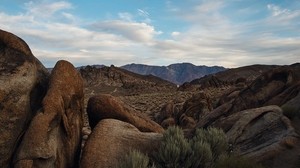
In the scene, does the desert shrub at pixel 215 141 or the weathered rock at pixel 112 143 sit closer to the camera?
the weathered rock at pixel 112 143

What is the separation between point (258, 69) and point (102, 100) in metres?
194

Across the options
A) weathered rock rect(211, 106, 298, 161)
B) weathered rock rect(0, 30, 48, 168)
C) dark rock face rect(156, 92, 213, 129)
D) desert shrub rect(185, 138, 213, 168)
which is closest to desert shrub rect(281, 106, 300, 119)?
weathered rock rect(211, 106, 298, 161)

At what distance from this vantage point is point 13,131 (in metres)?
11.4

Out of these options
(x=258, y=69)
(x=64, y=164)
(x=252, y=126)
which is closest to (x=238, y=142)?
(x=252, y=126)

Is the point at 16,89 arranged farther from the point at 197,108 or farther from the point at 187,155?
the point at 197,108

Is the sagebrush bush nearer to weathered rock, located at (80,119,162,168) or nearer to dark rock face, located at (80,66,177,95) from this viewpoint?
weathered rock, located at (80,119,162,168)

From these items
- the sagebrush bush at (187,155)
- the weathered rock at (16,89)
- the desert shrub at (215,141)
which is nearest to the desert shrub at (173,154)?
the sagebrush bush at (187,155)

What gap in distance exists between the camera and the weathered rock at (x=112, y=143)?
11.9 metres

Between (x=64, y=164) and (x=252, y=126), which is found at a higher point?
(x=252, y=126)

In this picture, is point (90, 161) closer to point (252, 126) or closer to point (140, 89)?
point (252, 126)

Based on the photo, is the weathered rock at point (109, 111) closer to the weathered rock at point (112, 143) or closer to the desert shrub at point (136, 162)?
the weathered rock at point (112, 143)

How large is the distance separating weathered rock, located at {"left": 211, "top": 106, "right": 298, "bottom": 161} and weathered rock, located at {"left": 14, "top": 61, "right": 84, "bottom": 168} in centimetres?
561

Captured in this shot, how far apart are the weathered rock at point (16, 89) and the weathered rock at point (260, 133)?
6.99 metres

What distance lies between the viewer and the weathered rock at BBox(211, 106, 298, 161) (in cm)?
1156
